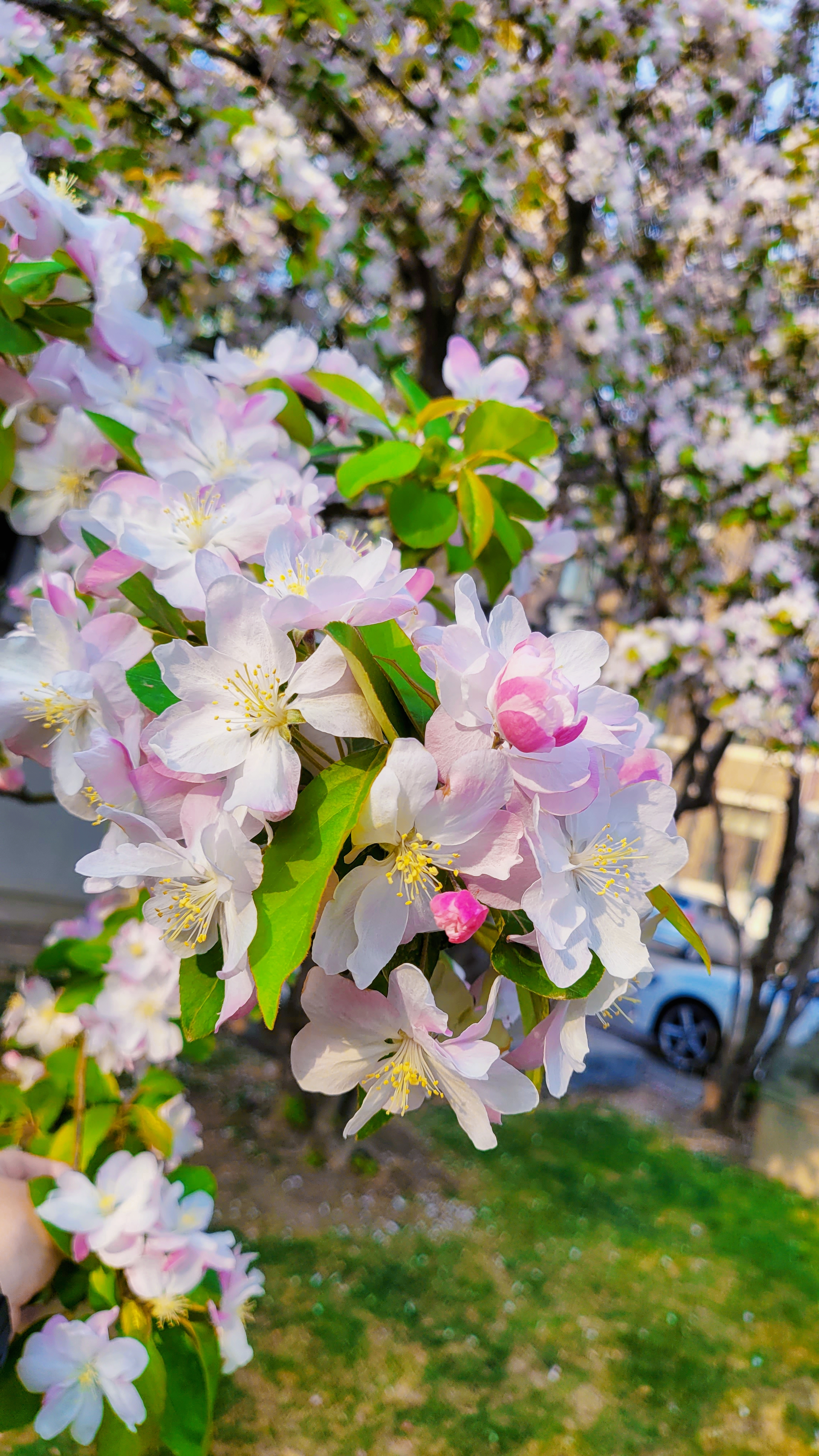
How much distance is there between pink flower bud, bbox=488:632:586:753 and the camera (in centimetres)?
56

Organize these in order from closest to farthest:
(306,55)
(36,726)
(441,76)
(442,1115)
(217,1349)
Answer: (36,726) < (217,1349) < (306,55) < (441,76) < (442,1115)

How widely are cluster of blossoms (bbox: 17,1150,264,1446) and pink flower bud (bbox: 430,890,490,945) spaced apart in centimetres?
84

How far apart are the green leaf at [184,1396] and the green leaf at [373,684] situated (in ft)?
3.27

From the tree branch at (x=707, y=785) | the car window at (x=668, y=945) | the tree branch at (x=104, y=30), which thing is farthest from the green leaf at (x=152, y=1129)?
the car window at (x=668, y=945)

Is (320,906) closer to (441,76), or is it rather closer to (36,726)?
(36,726)

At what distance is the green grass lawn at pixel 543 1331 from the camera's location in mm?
2410

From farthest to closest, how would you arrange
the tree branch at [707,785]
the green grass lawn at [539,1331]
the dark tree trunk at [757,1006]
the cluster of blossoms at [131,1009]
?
1. the dark tree trunk at [757,1006]
2. the tree branch at [707,785]
3. the green grass lawn at [539,1331]
4. the cluster of blossoms at [131,1009]

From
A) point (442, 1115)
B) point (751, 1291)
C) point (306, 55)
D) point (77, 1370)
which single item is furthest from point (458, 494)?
point (442, 1115)

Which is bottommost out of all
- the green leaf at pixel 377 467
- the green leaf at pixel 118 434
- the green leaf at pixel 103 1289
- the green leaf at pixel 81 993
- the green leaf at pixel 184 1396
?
the green leaf at pixel 184 1396

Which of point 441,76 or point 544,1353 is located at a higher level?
point 441,76

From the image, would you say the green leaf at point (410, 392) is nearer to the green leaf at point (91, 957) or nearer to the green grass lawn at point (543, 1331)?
the green leaf at point (91, 957)

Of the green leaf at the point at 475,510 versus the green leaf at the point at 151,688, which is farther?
the green leaf at the point at 475,510

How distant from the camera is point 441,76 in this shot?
3164 mm

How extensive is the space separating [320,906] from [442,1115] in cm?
448
